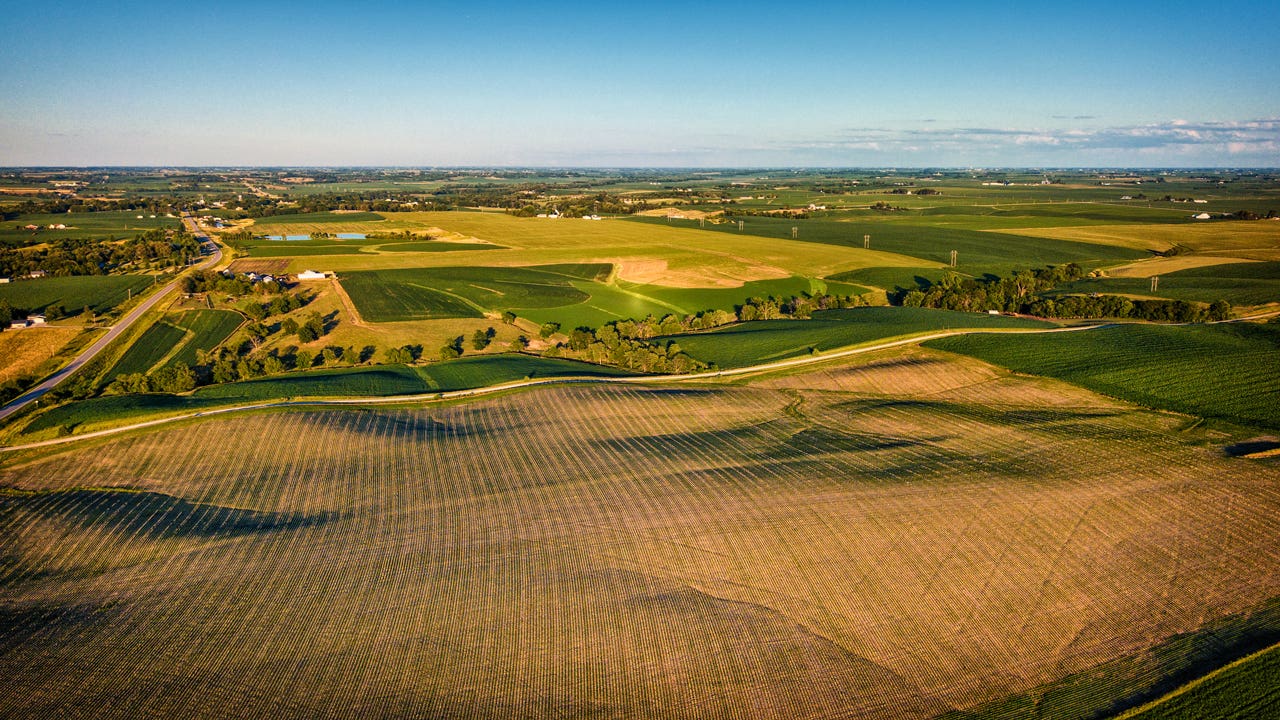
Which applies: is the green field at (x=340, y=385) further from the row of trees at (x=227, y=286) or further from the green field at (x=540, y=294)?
the row of trees at (x=227, y=286)

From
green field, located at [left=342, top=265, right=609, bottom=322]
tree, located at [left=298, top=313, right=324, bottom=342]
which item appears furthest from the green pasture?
tree, located at [left=298, top=313, right=324, bottom=342]

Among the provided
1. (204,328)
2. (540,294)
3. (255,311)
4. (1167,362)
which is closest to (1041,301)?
(1167,362)

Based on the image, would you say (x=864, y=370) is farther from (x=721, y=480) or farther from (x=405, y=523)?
(x=405, y=523)

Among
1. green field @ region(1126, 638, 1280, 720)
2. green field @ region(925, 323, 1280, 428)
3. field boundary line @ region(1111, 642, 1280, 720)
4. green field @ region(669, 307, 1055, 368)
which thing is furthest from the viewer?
green field @ region(669, 307, 1055, 368)

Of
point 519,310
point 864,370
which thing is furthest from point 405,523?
point 519,310

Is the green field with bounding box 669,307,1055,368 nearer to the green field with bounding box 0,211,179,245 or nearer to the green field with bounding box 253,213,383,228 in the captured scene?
the green field with bounding box 0,211,179,245

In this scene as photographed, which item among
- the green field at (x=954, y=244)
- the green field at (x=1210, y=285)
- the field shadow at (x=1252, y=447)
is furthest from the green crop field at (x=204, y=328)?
the green field at (x=1210, y=285)
